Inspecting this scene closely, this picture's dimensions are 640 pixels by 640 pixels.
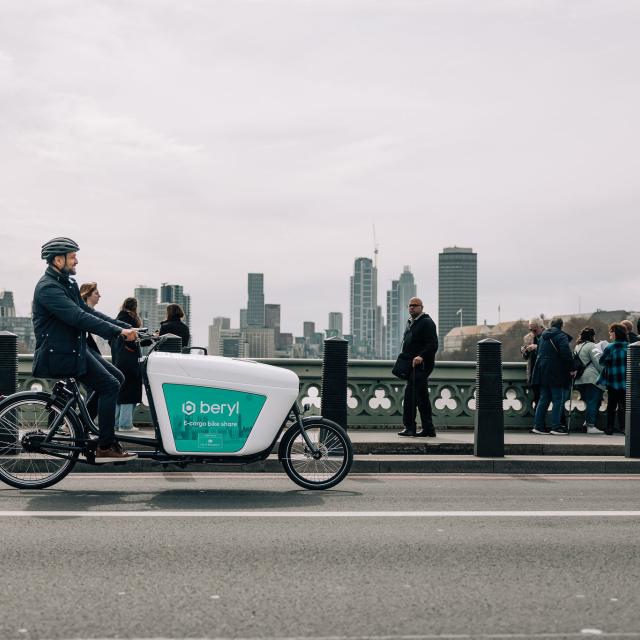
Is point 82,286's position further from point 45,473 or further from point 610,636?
point 610,636

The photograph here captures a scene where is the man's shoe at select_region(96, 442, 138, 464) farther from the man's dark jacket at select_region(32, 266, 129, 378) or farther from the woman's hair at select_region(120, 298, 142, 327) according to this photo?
the woman's hair at select_region(120, 298, 142, 327)

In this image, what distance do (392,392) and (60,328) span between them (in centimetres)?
742

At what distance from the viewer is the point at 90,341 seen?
9352 mm

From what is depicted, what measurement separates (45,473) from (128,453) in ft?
2.48

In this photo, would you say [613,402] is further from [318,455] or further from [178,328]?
[318,455]

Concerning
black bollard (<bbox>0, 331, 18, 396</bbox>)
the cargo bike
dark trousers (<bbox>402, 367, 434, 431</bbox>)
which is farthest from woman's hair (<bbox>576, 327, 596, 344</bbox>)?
black bollard (<bbox>0, 331, 18, 396</bbox>)

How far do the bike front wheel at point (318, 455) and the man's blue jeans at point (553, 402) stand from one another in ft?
20.8

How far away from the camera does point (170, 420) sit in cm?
858

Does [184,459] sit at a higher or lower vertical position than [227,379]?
lower

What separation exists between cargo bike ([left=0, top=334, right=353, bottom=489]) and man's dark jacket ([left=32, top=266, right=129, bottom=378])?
0.20 meters

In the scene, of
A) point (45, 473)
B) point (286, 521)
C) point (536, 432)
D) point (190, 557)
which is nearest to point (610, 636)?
point (190, 557)

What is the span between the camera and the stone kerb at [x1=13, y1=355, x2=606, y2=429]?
1504 centimetres

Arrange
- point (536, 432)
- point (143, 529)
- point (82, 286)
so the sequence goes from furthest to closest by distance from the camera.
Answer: point (536, 432), point (82, 286), point (143, 529)

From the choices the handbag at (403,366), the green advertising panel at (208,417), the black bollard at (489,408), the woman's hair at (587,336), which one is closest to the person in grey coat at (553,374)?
the woman's hair at (587,336)
